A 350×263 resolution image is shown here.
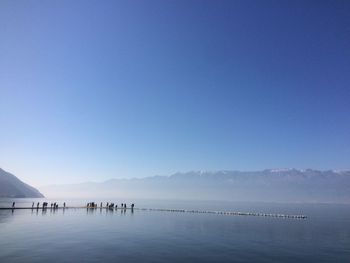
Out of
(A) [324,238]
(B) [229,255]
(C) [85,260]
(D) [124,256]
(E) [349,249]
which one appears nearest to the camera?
(C) [85,260]

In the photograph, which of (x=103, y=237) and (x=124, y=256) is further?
A: (x=103, y=237)

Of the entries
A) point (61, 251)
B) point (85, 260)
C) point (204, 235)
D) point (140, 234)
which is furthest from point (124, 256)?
point (204, 235)

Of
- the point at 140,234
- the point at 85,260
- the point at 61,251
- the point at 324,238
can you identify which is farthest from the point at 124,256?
the point at 324,238

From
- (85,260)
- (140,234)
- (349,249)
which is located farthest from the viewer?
(140,234)

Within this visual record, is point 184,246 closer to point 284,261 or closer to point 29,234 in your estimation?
point 284,261

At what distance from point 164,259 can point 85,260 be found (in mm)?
8755

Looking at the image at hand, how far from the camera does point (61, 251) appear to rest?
37.1 meters

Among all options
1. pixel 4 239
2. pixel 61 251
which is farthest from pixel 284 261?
pixel 4 239

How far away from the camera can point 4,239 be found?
42.8 metres

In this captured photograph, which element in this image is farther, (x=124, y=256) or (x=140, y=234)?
(x=140, y=234)

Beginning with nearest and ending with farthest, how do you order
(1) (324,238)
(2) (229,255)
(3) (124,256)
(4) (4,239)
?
1. (3) (124,256)
2. (2) (229,255)
3. (4) (4,239)
4. (1) (324,238)

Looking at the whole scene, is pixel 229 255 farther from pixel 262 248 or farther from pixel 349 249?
pixel 349 249

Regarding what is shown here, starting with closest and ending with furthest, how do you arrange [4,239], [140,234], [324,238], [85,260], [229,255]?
[85,260] < [229,255] < [4,239] < [140,234] < [324,238]

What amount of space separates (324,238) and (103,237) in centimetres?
4125
